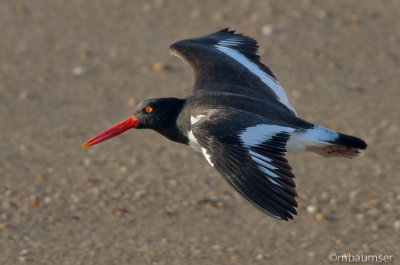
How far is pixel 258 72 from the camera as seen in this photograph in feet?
22.7

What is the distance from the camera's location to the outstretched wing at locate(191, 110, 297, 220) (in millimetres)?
4863

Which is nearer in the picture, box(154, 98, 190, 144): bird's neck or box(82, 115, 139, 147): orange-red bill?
box(154, 98, 190, 144): bird's neck

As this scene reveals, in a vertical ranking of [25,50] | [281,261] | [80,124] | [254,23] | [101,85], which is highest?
[254,23]

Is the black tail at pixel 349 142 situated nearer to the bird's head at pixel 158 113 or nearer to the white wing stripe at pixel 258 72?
the white wing stripe at pixel 258 72

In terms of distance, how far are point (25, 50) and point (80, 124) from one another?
2.07m

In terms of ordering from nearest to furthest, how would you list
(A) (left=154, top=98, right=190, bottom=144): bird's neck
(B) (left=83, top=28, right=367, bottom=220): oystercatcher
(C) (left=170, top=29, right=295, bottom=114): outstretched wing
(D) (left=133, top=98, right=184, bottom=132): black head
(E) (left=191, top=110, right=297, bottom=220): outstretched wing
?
(E) (left=191, top=110, right=297, bottom=220): outstretched wing, (B) (left=83, top=28, right=367, bottom=220): oystercatcher, (A) (left=154, top=98, right=190, bottom=144): bird's neck, (D) (left=133, top=98, right=184, bottom=132): black head, (C) (left=170, top=29, right=295, bottom=114): outstretched wing

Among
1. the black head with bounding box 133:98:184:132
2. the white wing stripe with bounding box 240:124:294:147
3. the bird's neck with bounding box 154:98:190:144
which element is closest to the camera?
the white wing stripe with bounding box 240:124:294:147

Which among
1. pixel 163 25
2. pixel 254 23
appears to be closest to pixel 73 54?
pixel 163 25

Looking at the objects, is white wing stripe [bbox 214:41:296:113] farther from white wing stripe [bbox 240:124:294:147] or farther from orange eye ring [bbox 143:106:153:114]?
orange eye ring [bbox 143:106:153:114]

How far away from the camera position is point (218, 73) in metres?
6.76

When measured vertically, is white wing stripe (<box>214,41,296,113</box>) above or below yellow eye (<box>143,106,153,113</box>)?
above

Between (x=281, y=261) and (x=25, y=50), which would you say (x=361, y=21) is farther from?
(x=281, y=261)

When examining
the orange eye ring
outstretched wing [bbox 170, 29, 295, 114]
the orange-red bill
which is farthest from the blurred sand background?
outstretched wing [bbox 170, 29, 295, 114]

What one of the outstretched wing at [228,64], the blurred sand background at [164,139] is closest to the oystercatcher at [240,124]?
the outstretched wing at [228,64]
